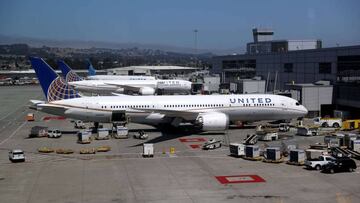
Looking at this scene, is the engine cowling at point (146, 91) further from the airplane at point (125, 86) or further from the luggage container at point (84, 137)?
the luggage container at point (84, 137)

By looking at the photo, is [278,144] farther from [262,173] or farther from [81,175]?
[81,175]

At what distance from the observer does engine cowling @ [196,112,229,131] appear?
48.4 metres

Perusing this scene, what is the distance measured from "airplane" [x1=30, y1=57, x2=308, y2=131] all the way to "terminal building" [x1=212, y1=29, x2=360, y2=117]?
15.3 meters

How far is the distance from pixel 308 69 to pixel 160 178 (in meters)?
50.9

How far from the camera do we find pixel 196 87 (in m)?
103

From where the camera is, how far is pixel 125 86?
10081 centimetres

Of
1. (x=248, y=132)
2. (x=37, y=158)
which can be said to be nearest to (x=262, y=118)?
(x=248, y=132)

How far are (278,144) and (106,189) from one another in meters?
21.5

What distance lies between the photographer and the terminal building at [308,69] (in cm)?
6156

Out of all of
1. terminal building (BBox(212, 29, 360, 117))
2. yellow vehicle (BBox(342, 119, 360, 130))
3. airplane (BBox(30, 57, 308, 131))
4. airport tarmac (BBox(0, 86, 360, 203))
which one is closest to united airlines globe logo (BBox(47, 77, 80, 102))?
airplane (BBox(30, 57, 308, 131))

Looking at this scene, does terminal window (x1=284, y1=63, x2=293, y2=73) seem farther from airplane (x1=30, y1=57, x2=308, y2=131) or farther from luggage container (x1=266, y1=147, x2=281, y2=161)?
luggage container (x1=266, y1=147, x2=281, y2=161)

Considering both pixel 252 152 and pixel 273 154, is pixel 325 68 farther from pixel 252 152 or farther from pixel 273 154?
pixel 273 154

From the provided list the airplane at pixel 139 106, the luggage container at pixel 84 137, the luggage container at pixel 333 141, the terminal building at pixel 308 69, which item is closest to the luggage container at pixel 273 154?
the luggage container at pixel 333 141

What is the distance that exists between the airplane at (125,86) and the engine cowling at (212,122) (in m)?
50.4
